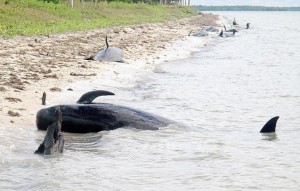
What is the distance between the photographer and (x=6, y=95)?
11.2 meters

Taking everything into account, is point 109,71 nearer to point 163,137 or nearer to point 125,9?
point 163,137

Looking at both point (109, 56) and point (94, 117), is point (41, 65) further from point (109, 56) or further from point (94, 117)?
point (94, 117)

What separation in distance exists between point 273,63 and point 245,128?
49.1 ft

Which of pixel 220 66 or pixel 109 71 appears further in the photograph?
pixel 220 66

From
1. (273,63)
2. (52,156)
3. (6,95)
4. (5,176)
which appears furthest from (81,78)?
(273,63)

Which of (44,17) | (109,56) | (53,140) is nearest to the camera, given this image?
(53,140)

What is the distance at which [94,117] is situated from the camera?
9156mm

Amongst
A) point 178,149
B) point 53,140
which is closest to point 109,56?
point 178,149

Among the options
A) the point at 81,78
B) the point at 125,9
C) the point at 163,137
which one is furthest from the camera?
the point at 125,9

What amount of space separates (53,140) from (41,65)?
8.94m

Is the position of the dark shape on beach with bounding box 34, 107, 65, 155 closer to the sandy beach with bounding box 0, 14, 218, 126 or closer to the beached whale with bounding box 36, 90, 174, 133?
the beached whale with bounding box 36, 90, 174, 133

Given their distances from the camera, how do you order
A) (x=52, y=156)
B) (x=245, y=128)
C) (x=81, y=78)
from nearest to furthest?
(x=52, y=156) < (x=245, y=128) < (x=81, y=78)

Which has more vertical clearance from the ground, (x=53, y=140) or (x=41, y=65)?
(x=53, y=140)

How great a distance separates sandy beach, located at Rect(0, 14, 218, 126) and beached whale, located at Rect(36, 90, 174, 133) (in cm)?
68
